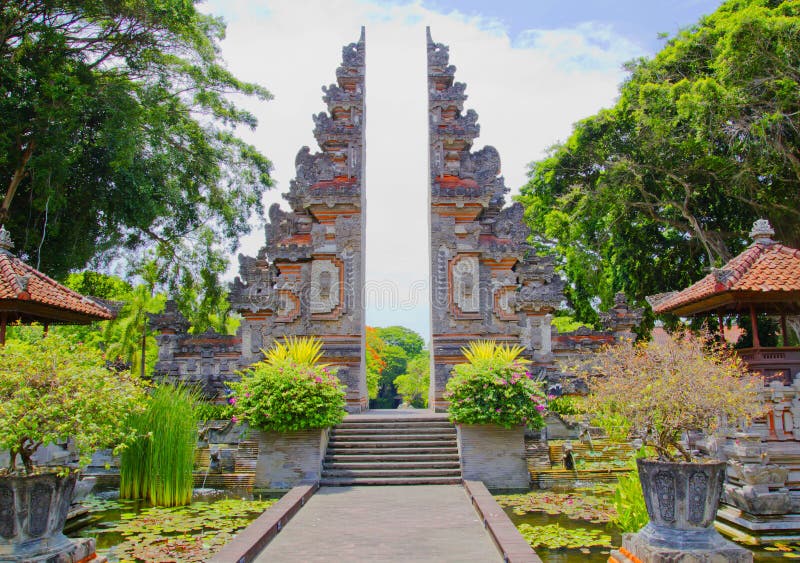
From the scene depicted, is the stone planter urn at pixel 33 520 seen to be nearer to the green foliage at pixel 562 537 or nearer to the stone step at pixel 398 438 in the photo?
the green foliage at pixel 562 537

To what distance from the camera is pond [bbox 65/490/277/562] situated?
6832 mm

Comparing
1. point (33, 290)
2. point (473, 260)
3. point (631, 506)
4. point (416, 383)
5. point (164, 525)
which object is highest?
point (473, 260)

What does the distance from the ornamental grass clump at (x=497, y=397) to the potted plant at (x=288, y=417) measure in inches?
87.5

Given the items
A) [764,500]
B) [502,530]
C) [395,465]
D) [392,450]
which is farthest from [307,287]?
[764,500]

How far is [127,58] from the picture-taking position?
661 inches

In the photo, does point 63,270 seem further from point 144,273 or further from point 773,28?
point 773,28

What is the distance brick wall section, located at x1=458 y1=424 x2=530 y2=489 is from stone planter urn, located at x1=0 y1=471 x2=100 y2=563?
672 centimetres

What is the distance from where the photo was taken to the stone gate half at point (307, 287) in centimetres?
1514

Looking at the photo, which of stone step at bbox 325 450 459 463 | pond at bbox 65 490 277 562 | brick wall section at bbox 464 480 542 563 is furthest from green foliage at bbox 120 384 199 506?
brick wall section at bbox 464 480 542 563

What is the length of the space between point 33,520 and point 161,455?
168 inches

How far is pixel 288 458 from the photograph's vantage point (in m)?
10.8

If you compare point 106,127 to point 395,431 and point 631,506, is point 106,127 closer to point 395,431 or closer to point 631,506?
point 395,431

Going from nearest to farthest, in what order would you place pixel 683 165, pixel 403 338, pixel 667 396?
1. pixel 667 396
2. pixel 683 165
3. pixel 403 338

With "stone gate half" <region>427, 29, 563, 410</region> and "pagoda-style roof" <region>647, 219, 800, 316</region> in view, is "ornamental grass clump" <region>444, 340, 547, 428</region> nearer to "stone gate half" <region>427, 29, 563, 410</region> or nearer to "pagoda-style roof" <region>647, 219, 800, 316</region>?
"pagoda-style roof" <region>647, 219, 800, 316</region>
